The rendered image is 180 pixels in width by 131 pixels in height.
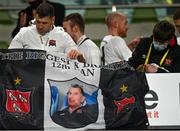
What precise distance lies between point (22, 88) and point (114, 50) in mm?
1838

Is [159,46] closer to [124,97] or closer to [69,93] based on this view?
[124,97]

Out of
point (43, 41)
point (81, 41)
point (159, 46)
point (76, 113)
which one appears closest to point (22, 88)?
point (76, 113)

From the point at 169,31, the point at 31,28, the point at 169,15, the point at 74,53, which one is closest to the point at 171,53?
the point at 169,31

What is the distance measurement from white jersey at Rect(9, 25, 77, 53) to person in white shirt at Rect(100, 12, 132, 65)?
33.3 inches

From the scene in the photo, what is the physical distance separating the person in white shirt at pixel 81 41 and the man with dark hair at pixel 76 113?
1020mm

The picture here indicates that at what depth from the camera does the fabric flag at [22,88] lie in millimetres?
8891

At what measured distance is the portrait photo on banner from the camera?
892cm

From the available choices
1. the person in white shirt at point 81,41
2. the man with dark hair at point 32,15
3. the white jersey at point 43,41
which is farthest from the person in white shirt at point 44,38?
the man with dark hair at point 32,15

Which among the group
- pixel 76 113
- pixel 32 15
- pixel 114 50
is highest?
pixel 32 15

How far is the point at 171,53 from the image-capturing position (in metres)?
9.43

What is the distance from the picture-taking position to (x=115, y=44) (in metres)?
10.4

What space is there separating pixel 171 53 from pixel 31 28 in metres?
1.80

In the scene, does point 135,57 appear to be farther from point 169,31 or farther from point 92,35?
point 92,35

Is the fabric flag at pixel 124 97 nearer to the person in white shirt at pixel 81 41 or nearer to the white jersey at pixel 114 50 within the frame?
the person in white shirt at pixel 81 41
